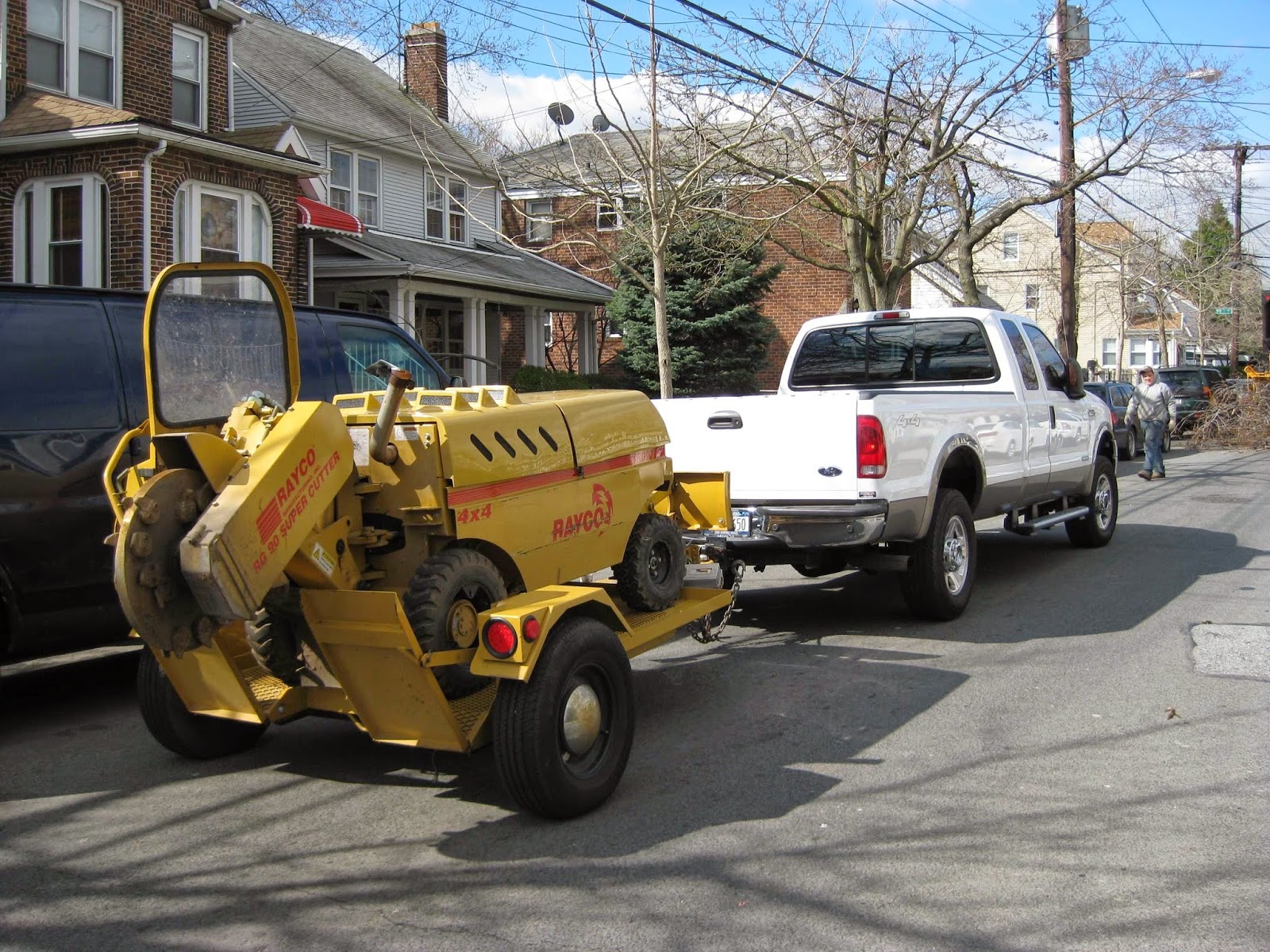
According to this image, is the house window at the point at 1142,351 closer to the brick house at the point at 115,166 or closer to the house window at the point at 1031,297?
the house window at the point at 1031,297

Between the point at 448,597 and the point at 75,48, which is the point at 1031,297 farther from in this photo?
the point at 448,597

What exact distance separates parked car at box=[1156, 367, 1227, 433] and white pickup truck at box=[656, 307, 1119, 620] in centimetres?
2098

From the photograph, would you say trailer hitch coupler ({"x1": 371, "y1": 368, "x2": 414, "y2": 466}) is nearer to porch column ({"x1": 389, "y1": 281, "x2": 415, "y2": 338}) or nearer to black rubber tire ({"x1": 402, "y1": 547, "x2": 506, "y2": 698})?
black rubber tire ({"x1": 402, "y1": 547, "x2": 506, "y2": 698})

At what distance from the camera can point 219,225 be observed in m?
17.9

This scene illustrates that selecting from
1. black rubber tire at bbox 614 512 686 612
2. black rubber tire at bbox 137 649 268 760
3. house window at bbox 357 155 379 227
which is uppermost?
→ house window at bbox 357 155 379 227

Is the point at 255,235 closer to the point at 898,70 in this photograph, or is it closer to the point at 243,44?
the point at 243,44

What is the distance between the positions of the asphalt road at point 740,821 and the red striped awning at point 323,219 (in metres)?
13.2

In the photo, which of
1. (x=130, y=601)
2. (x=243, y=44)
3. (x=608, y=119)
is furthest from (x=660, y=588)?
(x=243, y=44)

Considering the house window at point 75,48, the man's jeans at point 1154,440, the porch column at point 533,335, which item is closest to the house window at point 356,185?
the porch column at point 533,335

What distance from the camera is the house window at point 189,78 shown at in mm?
19547

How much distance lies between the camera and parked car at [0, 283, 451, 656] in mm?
5734

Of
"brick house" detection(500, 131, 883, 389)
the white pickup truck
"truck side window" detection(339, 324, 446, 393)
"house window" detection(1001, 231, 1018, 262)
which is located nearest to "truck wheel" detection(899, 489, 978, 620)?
the white pickup truck

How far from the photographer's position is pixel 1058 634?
26.2 feet

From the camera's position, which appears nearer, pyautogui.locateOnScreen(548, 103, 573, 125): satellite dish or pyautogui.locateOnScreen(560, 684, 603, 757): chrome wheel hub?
pyautogui.locateOnScreen(560, 684, 603, 757): chrome wheel hub
